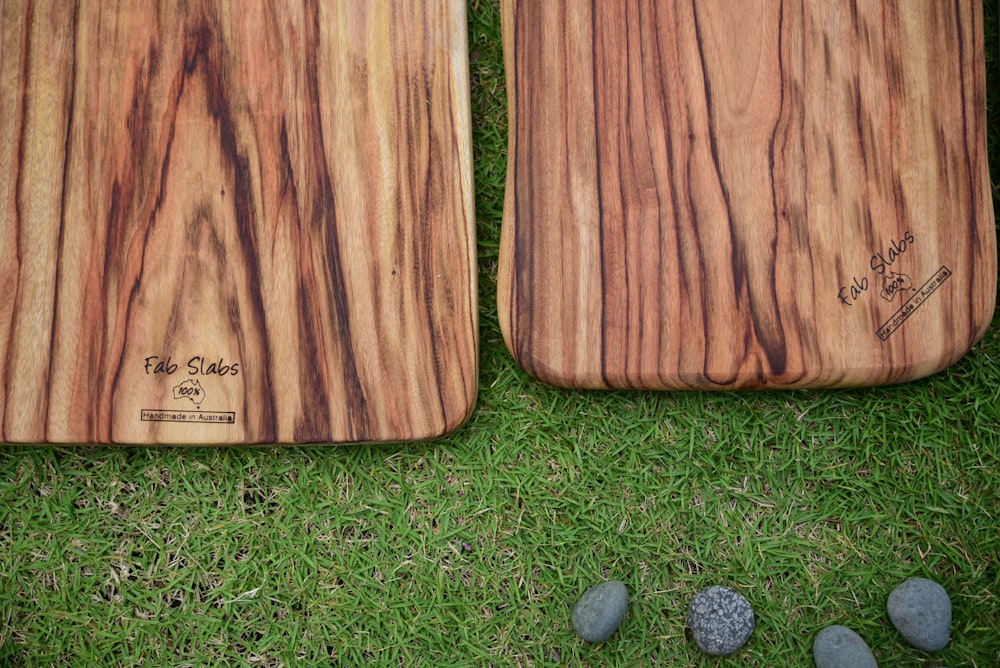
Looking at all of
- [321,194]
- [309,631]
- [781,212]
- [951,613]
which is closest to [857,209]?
[781,212]

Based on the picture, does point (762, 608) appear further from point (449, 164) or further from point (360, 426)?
point (449, 164)

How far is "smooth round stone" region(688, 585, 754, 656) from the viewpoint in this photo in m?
0.98

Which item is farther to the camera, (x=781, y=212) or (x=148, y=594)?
(x=148, y=594)

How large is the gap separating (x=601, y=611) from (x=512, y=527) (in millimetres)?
174

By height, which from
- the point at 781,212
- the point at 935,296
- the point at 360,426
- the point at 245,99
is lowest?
the point at 360,426

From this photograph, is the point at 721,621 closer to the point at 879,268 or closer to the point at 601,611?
the point at 601,611

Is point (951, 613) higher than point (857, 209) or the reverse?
the reverse

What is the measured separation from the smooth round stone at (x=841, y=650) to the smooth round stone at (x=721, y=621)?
0.35 feet

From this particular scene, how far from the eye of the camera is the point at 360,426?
0.94 metres

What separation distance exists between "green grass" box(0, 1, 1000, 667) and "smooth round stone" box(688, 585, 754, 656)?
3cm

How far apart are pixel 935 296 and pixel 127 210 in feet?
3.68

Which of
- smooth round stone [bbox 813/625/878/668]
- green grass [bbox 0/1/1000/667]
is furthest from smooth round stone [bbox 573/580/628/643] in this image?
smooth round stone [bbox 813/625/878/668]

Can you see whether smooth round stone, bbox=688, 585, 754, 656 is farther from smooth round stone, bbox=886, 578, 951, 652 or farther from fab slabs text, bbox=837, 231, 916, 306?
fab slabs text, bbox=837, 231, 916, 306

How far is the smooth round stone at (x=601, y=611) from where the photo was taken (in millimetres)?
978
